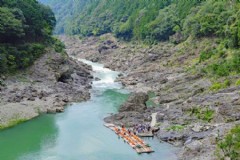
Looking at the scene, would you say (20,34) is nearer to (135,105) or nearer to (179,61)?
(135,105)

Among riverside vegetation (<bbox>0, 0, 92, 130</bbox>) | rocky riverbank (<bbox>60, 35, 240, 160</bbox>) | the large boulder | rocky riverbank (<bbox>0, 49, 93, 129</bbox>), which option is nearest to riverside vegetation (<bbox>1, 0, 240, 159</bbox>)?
rocky riverbank (<bbox>60, 35, 240, 160</bbox>)

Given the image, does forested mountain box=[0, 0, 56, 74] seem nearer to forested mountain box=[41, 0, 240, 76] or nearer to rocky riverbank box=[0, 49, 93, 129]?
rocky riverbank box=[0, 49, 93, 129]

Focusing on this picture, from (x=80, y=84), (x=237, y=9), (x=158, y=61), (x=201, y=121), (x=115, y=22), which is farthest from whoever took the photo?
(x=115, y=22)

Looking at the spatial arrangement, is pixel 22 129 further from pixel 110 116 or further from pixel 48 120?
pixel 110 116

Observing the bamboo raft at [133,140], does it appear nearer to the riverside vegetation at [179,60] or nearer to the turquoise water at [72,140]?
the turquoise water at [72,140]

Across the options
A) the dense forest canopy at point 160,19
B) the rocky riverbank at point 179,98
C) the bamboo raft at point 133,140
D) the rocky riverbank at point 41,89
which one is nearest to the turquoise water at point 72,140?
the bamboo raft at point 133,140

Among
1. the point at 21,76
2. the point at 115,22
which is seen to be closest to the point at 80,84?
the point at 21,76
